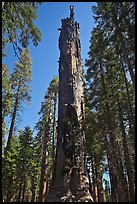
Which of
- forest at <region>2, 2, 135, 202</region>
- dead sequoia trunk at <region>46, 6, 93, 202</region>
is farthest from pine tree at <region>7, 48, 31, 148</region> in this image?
dead sequoia trunk at <region>46, 6, 93, 202</region>

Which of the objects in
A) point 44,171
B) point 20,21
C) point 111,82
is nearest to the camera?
point 20,21

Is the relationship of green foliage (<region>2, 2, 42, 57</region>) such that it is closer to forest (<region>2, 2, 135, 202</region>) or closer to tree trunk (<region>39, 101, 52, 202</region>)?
forest (<region>2, 2, 135, 202</region>)

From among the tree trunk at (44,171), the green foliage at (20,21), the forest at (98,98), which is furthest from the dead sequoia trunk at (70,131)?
the tree trunk at (44,171)

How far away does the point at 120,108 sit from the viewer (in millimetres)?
12891

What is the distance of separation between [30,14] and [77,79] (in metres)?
5.25

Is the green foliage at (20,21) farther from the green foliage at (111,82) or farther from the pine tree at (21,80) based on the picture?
the pine tree at (21,80)

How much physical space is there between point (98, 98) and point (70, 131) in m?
4.68

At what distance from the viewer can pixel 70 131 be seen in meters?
10.1

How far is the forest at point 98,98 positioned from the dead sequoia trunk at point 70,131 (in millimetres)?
1020

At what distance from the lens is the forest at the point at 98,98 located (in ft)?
28.4

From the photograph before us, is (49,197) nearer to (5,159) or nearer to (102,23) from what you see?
(102,23)

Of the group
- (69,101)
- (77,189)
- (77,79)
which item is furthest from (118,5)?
(77,189)

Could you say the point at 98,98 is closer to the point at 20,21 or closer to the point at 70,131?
the point at 70,131

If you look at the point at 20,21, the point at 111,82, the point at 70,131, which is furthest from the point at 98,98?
the point at 20,21
